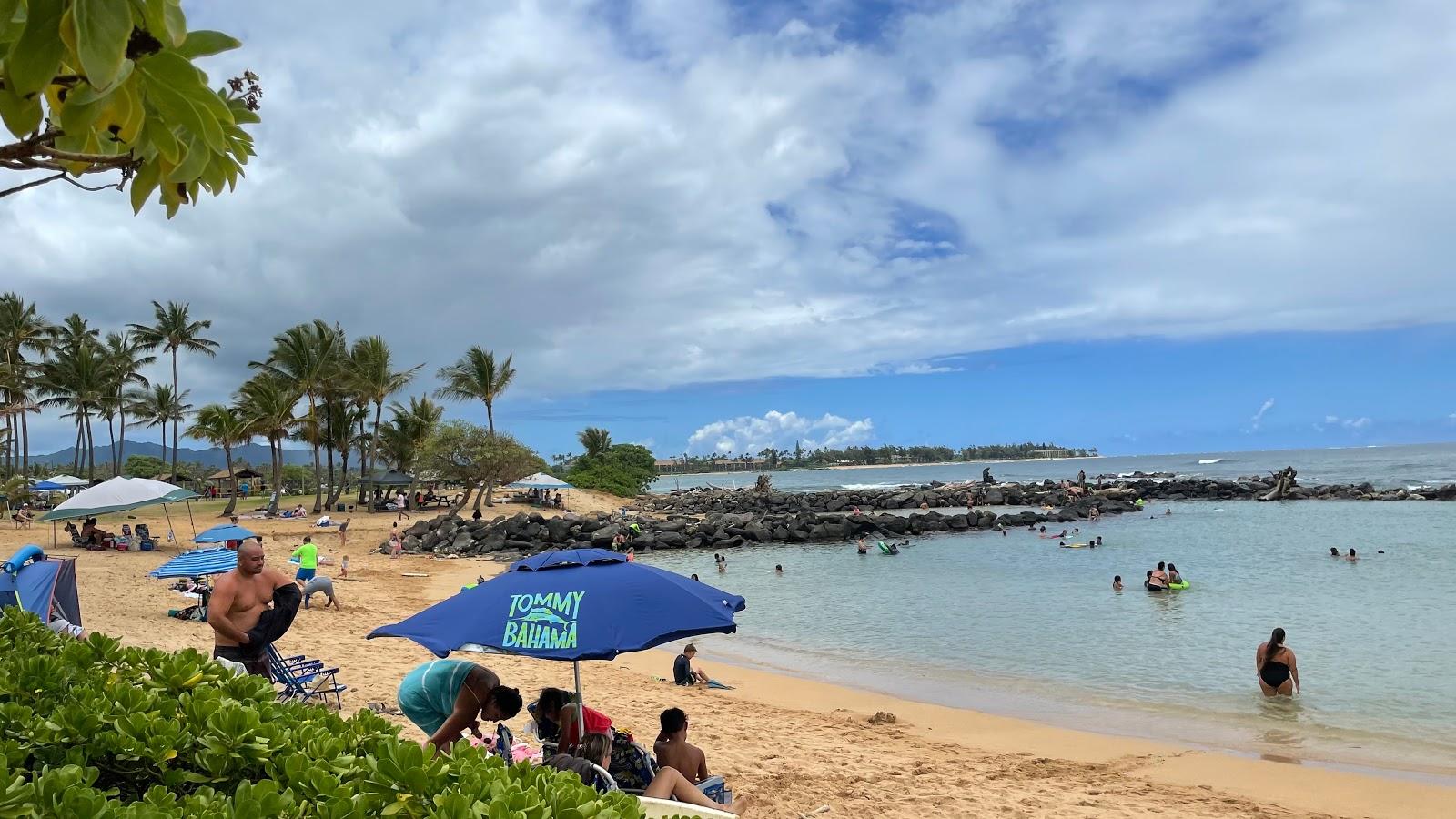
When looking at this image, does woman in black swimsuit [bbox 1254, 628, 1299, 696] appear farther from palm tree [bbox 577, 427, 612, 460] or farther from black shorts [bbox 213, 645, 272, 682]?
palm tree [bbox 577, 427, 612, 460]

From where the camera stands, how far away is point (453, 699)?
5340mm

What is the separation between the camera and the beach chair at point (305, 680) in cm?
750

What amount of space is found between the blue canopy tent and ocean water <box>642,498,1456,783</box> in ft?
23.6

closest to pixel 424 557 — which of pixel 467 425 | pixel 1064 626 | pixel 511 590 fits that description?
pixel 467 425

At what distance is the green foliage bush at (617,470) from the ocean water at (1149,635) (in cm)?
3476

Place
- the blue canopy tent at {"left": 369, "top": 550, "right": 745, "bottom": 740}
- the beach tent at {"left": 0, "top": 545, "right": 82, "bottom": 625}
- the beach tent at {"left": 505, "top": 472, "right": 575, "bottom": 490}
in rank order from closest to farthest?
1. the blue canopy tent at {"left": 369, "top": 550, "right": 745, "bottom": 740}
2. the beach tent at {"left": 0, "top": 545, "right": 82, "bottom": 625}
3. the beach tent at {"left": 505, "top": 472, "right": 575, "bottom": 490}

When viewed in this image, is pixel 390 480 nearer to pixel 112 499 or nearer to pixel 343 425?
pixel 343 425

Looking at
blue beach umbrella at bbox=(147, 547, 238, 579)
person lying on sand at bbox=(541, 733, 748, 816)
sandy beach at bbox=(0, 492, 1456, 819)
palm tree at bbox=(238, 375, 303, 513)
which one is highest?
palm tree at bbox=(238, 375, 303, 513)

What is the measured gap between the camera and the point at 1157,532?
34656 mm

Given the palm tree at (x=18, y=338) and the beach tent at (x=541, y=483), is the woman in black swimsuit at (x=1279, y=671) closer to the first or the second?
the beach tent at (x=541, y=483)

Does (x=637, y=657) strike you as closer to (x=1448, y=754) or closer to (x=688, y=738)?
(x=688, y=738)

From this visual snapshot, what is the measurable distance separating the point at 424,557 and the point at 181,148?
2779 cm

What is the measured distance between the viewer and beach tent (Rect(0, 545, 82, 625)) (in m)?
7.65

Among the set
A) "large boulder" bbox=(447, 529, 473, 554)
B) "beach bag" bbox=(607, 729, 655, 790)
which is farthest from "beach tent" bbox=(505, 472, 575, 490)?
"beach bag" bbox=(607, 729, 655, 790)
